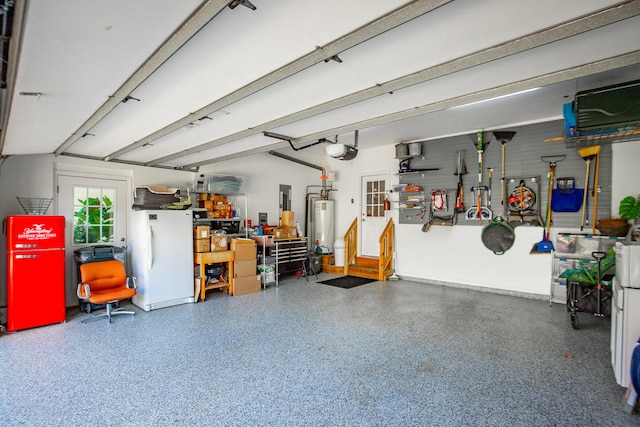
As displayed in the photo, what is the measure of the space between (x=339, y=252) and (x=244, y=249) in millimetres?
2595

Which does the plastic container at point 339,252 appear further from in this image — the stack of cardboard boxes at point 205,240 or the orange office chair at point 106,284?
the orange office chair at point 106,284

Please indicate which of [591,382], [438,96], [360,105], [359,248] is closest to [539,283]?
[591,382]

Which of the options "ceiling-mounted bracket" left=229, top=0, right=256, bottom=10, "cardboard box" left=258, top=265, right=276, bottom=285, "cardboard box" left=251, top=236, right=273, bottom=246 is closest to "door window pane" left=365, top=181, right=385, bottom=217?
"cardboard box" left=251, top=236, right=273, bottom=246

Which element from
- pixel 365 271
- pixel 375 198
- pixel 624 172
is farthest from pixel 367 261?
pixel 624 172

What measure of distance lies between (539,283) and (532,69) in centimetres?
420

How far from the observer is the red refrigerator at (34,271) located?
379 cm

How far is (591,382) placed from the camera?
2650 millimetres

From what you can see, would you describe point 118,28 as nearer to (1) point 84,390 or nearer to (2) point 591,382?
(1) point 84,390

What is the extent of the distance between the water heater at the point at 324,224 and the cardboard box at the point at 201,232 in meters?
3.10

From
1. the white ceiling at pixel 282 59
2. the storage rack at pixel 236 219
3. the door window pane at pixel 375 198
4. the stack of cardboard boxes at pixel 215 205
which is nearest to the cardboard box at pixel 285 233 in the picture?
the storage rack at pixel 236 219

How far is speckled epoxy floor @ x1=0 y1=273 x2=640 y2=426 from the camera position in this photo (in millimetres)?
2229

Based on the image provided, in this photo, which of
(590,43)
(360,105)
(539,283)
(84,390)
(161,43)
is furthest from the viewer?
(539,283)

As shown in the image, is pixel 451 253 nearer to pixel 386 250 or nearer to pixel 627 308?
pixel 386 250

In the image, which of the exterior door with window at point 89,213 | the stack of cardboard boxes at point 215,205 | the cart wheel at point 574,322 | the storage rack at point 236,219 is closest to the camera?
the cart wheel at point 574,322
